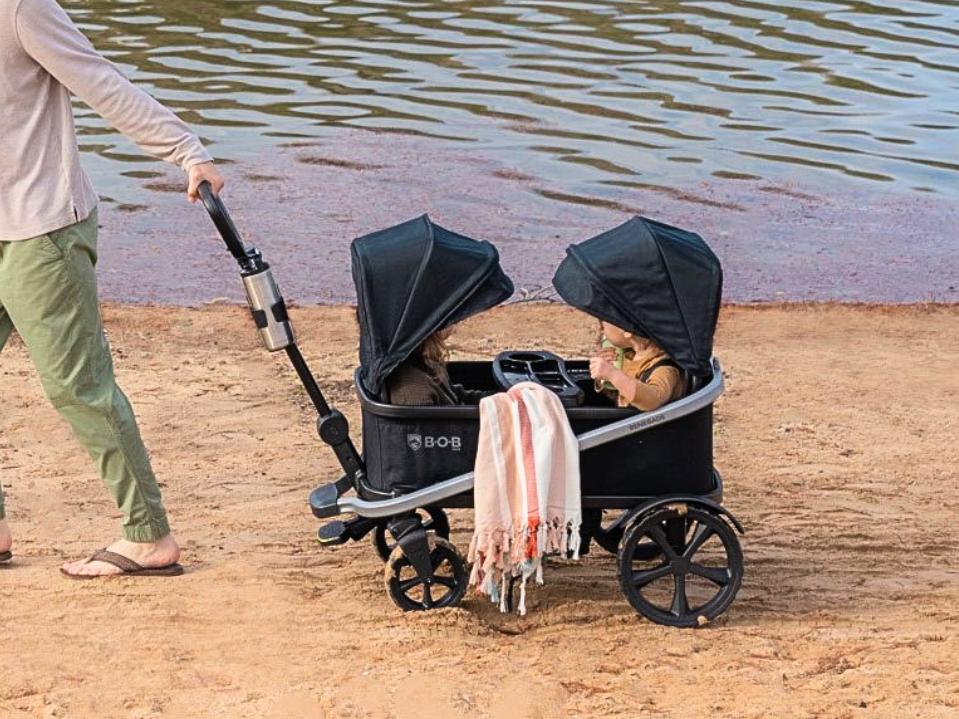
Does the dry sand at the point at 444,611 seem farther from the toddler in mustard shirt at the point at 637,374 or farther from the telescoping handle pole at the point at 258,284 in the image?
the telescoping handle pole at the point at 258,284

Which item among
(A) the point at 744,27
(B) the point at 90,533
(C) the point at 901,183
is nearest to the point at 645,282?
(B) the point at 90,533

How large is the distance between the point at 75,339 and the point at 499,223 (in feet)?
20.4

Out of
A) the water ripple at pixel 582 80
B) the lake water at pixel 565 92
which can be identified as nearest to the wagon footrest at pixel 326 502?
the lake water at pixel 565 92

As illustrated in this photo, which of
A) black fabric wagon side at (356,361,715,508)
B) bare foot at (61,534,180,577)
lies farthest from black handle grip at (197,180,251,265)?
bare foot at (61,534,180,577)

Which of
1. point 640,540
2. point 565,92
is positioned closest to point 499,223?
point 565,92

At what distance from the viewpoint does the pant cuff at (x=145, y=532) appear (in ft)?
17.0

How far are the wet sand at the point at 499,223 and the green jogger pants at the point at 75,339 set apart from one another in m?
4.35

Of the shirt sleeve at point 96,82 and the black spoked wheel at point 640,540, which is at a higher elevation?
the shirt sleeve at point 96,82

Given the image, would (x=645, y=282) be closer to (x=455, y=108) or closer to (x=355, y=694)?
(x=355, y=694)

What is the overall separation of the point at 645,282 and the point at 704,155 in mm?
7859

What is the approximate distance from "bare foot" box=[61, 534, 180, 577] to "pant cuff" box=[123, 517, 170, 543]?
1 centimetres

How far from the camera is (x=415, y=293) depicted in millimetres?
4820

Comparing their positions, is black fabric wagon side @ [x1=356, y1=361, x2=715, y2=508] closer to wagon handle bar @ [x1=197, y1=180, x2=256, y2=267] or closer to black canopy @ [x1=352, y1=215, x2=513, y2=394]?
black canopy @ [x1=352, y1=215, x2=513, y2=394]

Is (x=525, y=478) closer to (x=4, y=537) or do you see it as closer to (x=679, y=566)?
(x=679, y=566)
